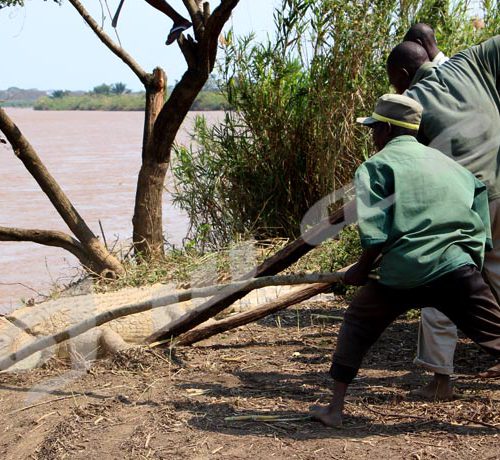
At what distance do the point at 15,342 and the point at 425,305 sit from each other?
121 inches

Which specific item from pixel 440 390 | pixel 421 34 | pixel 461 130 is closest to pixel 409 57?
pixel 421 34

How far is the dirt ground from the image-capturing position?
149 inches

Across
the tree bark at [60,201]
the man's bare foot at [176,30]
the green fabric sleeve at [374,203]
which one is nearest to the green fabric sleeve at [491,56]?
the green fabric sleeve at [374,203]

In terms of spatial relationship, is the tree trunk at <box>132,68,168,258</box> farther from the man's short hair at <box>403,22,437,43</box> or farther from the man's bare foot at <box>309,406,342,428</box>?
the man's bare foot at <box>309,406,342,428</box>

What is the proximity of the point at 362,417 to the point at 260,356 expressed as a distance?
132 cm

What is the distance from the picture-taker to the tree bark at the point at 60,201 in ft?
26.3

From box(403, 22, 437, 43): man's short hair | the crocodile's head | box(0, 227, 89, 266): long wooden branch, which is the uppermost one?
box(403, 22, 437, 43): man's short hair

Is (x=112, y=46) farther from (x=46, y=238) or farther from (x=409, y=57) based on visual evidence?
(x=409, y=57)

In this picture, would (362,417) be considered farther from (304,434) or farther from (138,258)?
(138,258)

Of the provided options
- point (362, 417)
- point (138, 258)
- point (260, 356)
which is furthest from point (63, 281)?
point (362, 417)

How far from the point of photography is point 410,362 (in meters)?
5.01

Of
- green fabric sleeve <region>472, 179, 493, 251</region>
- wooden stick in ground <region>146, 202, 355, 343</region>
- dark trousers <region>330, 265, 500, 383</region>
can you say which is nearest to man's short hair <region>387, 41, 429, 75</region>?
wooden stick in ground <region>146, 202, 355, 343</region>

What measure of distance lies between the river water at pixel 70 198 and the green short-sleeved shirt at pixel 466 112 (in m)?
4.63

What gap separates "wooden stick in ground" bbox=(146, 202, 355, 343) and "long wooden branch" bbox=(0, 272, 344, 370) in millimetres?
138
